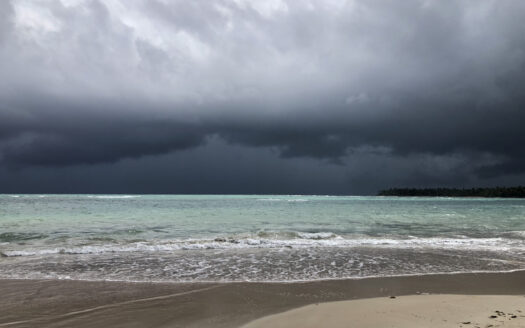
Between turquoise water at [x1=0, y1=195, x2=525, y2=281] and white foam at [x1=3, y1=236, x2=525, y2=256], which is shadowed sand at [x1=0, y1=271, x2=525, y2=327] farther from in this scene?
white foam at [x1=3, y1=236, x2=525, y2=256]

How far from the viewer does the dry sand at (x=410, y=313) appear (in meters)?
6.36

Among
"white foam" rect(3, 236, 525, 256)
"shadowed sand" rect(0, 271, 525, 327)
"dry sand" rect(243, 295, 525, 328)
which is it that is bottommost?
"white foam" rect(3, 236, 525, 256)

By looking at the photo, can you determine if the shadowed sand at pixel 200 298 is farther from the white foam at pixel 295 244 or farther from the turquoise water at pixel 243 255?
the white foam at pixel 295 244

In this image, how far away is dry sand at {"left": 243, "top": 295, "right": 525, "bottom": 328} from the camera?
6355mm

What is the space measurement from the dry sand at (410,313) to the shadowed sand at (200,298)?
6 centimetres

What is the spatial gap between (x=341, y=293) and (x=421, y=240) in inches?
503

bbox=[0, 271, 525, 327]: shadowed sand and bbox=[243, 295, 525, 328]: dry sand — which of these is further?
bbox=[0, 271, 525, 327]: shadowed sand

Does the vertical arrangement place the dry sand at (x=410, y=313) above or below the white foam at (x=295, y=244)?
above

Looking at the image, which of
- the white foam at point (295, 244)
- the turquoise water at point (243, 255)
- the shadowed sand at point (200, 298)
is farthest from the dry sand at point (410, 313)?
the white foam at point (295, 244)

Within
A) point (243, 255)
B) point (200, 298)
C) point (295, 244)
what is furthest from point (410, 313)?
point (295, 244)

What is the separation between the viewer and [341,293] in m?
8.91

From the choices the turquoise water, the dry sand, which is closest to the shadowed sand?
the dry sand

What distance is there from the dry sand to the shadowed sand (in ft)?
0.21

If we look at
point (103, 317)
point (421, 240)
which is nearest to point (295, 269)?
point (103, 317)
